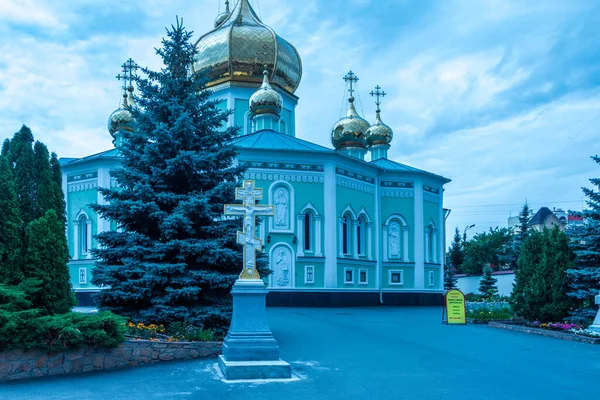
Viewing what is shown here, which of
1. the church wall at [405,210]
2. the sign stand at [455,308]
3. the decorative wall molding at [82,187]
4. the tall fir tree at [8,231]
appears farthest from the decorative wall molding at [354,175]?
the tall fir tree at [8,231]

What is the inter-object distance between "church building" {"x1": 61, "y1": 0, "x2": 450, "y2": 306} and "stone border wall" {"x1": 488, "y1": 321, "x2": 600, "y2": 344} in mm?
9073

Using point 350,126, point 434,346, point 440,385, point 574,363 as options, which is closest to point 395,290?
point 350,126

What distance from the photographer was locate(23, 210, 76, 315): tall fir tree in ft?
29.9

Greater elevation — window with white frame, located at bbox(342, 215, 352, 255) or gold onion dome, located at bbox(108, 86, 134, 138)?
gold onion dome, located at bbox(108, 86, 134, 138)

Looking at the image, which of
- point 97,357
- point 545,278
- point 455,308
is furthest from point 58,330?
point 545,278

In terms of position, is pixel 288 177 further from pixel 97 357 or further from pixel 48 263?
pixel 97 357

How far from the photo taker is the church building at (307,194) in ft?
73.3

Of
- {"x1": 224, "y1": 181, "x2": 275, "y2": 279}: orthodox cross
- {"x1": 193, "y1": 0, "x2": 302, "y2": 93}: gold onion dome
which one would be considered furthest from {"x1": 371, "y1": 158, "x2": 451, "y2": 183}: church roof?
{"x1": 224, "y1": 181, "x2": 275, "y2": 279}: orthodox cross

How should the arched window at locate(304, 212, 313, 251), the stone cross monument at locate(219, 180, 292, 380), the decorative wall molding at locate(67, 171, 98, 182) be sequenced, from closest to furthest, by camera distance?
the stone cross monument at locate(219, 180, 292, 380), the arched window at locate(304, 212, 313, 251), the decorative wall molding at locate(67, 171, 98, 182)

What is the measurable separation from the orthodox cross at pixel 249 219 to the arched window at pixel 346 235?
1541cm

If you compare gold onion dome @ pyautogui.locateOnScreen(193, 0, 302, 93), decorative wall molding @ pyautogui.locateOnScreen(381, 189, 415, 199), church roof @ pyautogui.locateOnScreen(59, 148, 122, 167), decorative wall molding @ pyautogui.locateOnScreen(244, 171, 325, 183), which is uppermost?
gold onion dome @ pyautogui.locateOnScreen(193, 0, 302, 93)

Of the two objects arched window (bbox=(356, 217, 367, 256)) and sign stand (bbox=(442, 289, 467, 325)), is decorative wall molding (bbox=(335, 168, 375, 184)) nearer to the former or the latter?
arched window (bbox=(356, 217, 367, 256))

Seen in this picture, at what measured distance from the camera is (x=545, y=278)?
1390 cm

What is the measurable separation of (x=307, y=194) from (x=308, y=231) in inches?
59.5
